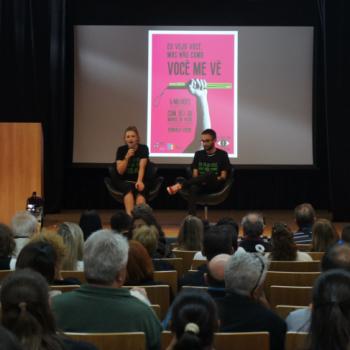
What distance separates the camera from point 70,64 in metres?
9.53

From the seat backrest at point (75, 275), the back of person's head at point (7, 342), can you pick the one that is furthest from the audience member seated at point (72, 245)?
the back of person's head at point (7, 342)

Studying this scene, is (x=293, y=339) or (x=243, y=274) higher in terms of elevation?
(x=243, y=274)

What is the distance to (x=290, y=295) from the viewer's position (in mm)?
3119

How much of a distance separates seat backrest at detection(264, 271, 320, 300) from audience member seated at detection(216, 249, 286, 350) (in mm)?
959

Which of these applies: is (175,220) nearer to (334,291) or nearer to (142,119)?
(142,119)

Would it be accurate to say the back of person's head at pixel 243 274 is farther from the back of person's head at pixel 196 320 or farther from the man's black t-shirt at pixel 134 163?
the man's black t-shirt at pixel 134 163

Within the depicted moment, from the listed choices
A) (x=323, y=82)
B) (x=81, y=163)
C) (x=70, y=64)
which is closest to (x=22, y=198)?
(x=81, y=163)

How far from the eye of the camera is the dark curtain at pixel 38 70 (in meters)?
9.20

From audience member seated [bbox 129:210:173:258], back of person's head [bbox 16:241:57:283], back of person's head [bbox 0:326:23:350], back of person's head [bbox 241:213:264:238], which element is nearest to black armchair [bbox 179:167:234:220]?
audience member seated [bbox 129:210:173:258]

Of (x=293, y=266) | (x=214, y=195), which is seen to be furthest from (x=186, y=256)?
(x=214, y=195)

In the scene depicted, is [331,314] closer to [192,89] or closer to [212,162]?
[212,162]

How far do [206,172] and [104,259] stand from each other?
5.08 meters

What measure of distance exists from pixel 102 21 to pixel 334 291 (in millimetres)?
8116

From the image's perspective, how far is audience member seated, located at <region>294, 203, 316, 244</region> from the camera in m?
5.14
